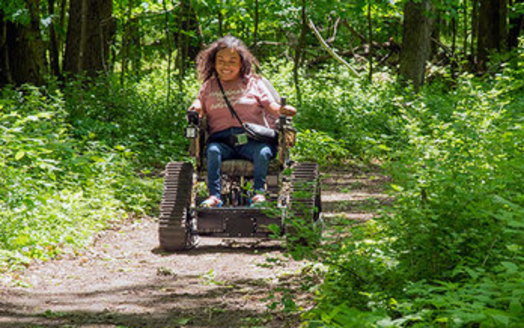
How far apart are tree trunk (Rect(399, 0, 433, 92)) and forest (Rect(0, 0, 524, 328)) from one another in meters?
0.03

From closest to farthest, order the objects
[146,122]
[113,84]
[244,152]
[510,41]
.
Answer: [244,152] < [146,122] < [113,84] < [510,41]

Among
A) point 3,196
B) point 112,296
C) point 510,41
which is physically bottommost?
point 112,296

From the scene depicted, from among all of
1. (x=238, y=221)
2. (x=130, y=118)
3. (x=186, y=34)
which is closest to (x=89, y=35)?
(x=186, y=34)

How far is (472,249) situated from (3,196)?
4445 millimetres

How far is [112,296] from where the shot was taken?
16.7 ft

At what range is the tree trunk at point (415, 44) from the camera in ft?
50.0

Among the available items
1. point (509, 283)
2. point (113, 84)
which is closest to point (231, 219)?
point (509, 283)

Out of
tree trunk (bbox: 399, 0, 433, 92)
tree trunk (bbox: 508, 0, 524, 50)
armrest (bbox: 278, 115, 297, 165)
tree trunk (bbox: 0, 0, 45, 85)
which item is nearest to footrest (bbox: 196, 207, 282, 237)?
armrest (bbox: 278, 115, 297, 165)

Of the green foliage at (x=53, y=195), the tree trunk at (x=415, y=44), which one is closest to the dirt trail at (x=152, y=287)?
the green foliage at (x=53, y=195)

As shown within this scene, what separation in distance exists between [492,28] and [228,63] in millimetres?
11601

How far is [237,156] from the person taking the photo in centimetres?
693

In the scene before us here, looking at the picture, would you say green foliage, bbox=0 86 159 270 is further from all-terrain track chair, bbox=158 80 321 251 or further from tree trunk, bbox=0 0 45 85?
tree trunk, bbox=0 0 45 85

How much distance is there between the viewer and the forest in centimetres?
356

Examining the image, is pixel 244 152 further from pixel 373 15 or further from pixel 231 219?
pixel 373 15
